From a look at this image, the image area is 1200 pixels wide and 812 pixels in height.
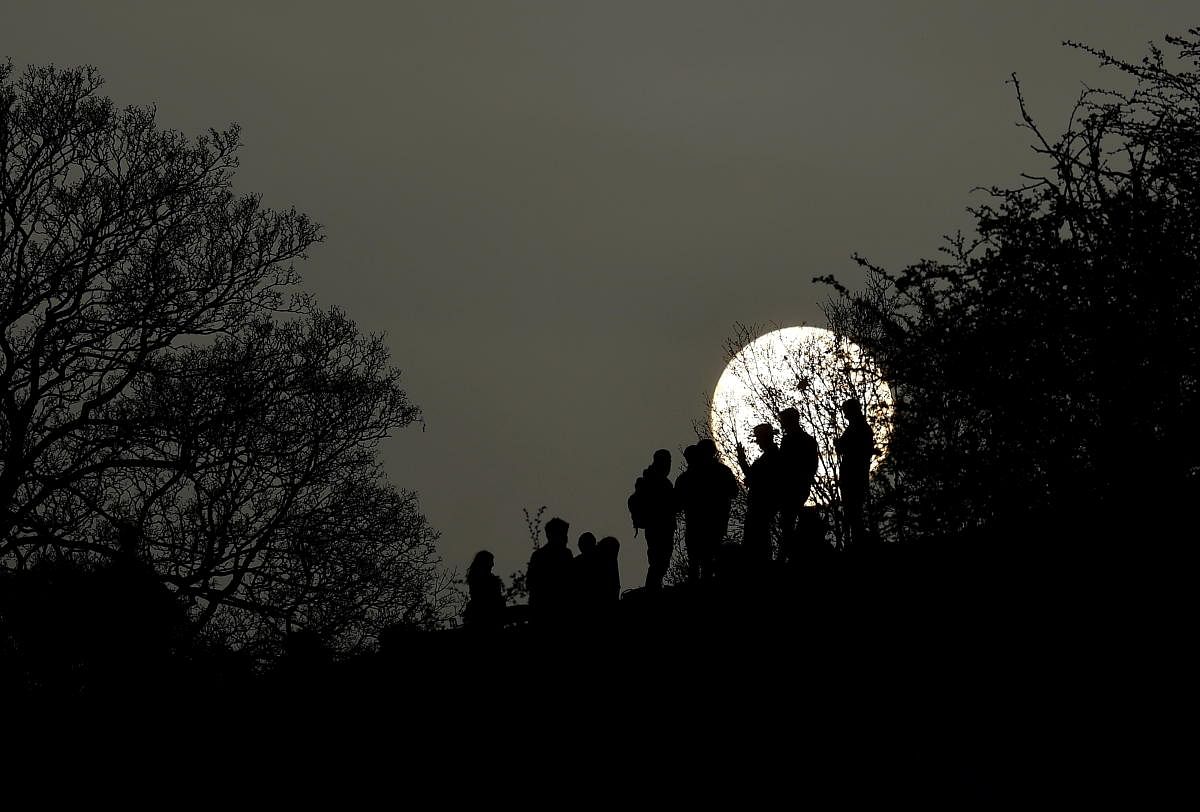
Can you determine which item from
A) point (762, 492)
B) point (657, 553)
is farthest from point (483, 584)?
point (762, 492)

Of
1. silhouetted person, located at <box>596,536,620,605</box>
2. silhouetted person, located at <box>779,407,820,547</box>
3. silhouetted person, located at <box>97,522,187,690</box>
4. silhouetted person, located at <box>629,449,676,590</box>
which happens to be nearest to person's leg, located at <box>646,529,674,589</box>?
silhouetted person, located at <box>629,449,676,590</box>

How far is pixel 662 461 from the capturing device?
13.0 m

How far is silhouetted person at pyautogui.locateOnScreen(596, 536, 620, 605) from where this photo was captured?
12234 mm

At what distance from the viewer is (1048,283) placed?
13625 mm

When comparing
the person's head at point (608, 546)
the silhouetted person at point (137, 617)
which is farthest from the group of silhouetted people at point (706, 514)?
the silhouetted person at point (137, 617)

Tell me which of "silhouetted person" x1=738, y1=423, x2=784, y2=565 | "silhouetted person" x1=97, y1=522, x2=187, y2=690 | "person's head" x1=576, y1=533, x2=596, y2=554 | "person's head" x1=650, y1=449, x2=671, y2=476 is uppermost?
"person's head" x1=650, y1=449, x2=671, y2=476

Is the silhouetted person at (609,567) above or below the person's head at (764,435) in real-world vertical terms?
below

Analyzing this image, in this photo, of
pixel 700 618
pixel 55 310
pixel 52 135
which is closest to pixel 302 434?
pixel 55 310

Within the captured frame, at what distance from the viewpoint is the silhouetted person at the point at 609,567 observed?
1223cm

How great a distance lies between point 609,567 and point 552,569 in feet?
1.94

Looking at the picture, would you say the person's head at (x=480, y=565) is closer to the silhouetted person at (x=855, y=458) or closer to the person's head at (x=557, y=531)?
the person's head at (x=557, y=531)

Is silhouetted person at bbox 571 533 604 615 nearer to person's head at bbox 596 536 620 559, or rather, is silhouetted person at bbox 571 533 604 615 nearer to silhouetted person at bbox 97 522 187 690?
person's head at bbox 596 536 620 559

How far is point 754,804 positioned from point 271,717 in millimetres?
5060

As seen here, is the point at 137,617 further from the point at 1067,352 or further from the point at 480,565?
the point at 1067,352
